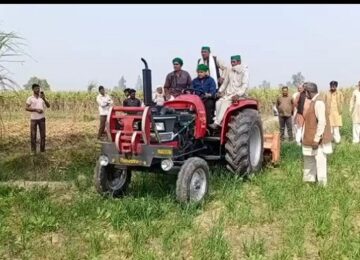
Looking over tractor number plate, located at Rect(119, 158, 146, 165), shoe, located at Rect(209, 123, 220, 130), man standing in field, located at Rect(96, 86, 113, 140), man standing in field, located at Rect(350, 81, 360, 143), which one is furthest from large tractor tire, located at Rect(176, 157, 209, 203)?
man standing in field, located at Rect(96, 86, 113, 140)

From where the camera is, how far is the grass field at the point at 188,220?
184 inches

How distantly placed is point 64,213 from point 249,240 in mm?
2184

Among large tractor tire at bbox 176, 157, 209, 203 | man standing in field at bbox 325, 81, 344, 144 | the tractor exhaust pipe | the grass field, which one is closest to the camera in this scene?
the grass field

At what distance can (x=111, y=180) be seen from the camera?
6.65 metres

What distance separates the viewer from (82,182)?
7293mm

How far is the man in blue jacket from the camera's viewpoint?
7.14m

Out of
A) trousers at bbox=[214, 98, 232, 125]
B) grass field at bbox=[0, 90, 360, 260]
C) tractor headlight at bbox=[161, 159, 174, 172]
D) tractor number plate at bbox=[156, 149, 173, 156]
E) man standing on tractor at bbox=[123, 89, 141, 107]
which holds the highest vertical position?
man standing on tractor at bbox=[123, 89, 141, 107]

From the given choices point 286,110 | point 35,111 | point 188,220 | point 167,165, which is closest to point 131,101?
point 35,111

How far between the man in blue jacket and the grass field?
1.00 m

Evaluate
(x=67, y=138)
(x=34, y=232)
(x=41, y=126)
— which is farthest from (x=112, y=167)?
(x=67, y=138)

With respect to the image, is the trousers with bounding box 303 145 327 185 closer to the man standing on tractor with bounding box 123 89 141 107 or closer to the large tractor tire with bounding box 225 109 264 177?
the large tractor tire with bounding box 225 109 264 177

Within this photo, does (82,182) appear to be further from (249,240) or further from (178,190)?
(249,240)

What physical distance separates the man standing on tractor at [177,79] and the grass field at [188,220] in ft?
4.62

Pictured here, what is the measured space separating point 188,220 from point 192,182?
2.54 ft
